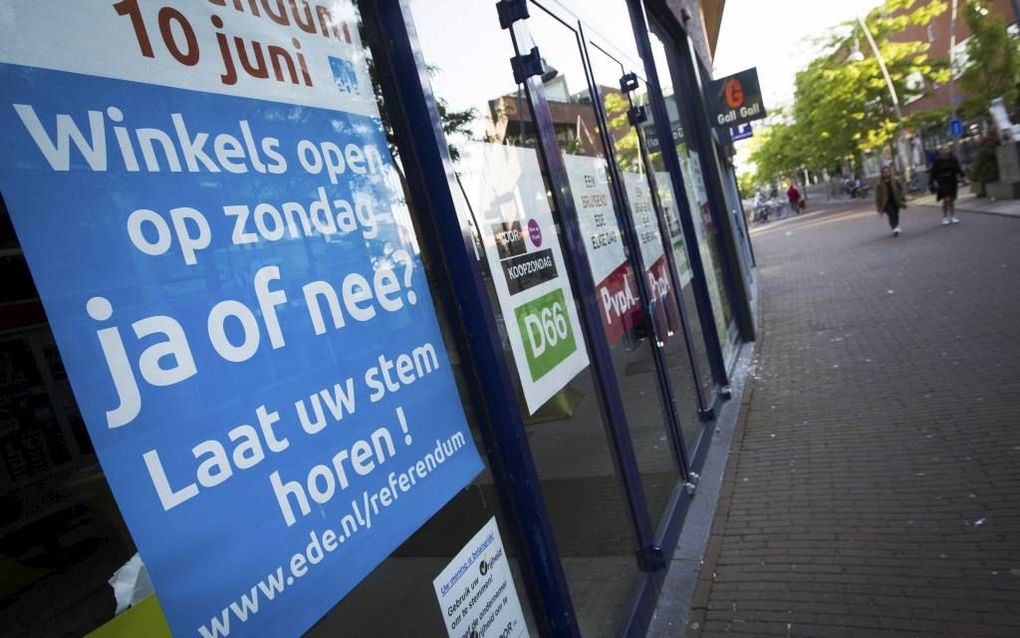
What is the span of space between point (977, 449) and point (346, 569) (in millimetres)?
4281

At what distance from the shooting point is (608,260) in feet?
12.7

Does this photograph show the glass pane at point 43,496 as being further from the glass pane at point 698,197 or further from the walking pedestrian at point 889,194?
the walking pedestrian at point 889,194

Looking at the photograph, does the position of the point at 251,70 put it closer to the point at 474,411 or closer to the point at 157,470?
the point at 157,470

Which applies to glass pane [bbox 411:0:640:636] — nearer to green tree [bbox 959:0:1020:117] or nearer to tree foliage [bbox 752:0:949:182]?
green tree [bbox 959:0:1020:117]

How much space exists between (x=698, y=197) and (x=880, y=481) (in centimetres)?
440

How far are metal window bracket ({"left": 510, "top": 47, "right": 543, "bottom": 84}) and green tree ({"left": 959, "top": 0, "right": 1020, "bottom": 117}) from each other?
2444cm

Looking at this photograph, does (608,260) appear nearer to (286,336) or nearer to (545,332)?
(545,332)

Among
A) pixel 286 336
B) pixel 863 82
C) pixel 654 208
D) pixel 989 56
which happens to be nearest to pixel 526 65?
pixel 286 336

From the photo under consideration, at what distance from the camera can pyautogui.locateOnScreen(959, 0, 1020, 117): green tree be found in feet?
69.1

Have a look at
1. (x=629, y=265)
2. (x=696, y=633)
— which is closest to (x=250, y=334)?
(x=696, y=633)

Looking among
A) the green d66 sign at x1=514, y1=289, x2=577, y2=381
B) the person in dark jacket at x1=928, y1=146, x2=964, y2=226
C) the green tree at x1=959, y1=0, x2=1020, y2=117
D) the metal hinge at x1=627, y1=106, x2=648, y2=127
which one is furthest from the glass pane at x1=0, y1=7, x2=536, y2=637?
the green tree at x1=959, y1=0, x2=1020, y2=117

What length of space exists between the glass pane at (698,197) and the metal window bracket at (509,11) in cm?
403

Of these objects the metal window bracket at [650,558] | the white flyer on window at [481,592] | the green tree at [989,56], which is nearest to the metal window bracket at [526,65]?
the white flyer on window at [481,592]

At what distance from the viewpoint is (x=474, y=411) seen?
221 centimetres
